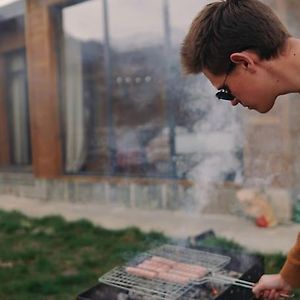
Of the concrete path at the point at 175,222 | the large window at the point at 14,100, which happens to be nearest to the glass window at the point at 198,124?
the concrete path at the point at 175,222

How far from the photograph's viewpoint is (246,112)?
496 cm

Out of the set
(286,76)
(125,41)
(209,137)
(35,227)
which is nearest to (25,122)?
(125,41)

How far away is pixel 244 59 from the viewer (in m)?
1.29

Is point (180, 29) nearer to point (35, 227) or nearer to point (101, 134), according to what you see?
point (101, 134)

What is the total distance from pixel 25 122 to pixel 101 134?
253 centimetres

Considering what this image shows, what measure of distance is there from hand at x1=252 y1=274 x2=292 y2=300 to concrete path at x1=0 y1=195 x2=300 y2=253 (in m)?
2.25

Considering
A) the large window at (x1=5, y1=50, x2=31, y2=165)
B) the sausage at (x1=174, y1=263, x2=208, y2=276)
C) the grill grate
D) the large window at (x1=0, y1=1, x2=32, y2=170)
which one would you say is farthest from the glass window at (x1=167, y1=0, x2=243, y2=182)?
the large window at (x1=5, y1=50, x2=31, y2=165)

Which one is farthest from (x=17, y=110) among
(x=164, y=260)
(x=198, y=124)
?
(x=164, y=260)

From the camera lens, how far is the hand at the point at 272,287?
5.56ft

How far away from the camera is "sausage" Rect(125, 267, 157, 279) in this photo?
247 centimetres

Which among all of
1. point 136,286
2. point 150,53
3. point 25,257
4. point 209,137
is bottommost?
point 25,257

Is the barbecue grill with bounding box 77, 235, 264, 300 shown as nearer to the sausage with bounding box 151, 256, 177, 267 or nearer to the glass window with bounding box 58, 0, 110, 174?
the sausage with bounding box 151, 256, 177, 267

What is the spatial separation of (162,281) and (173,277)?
0.06 metres

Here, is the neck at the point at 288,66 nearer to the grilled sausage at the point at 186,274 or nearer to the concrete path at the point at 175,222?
the grilled sausage at the point at 186,274
